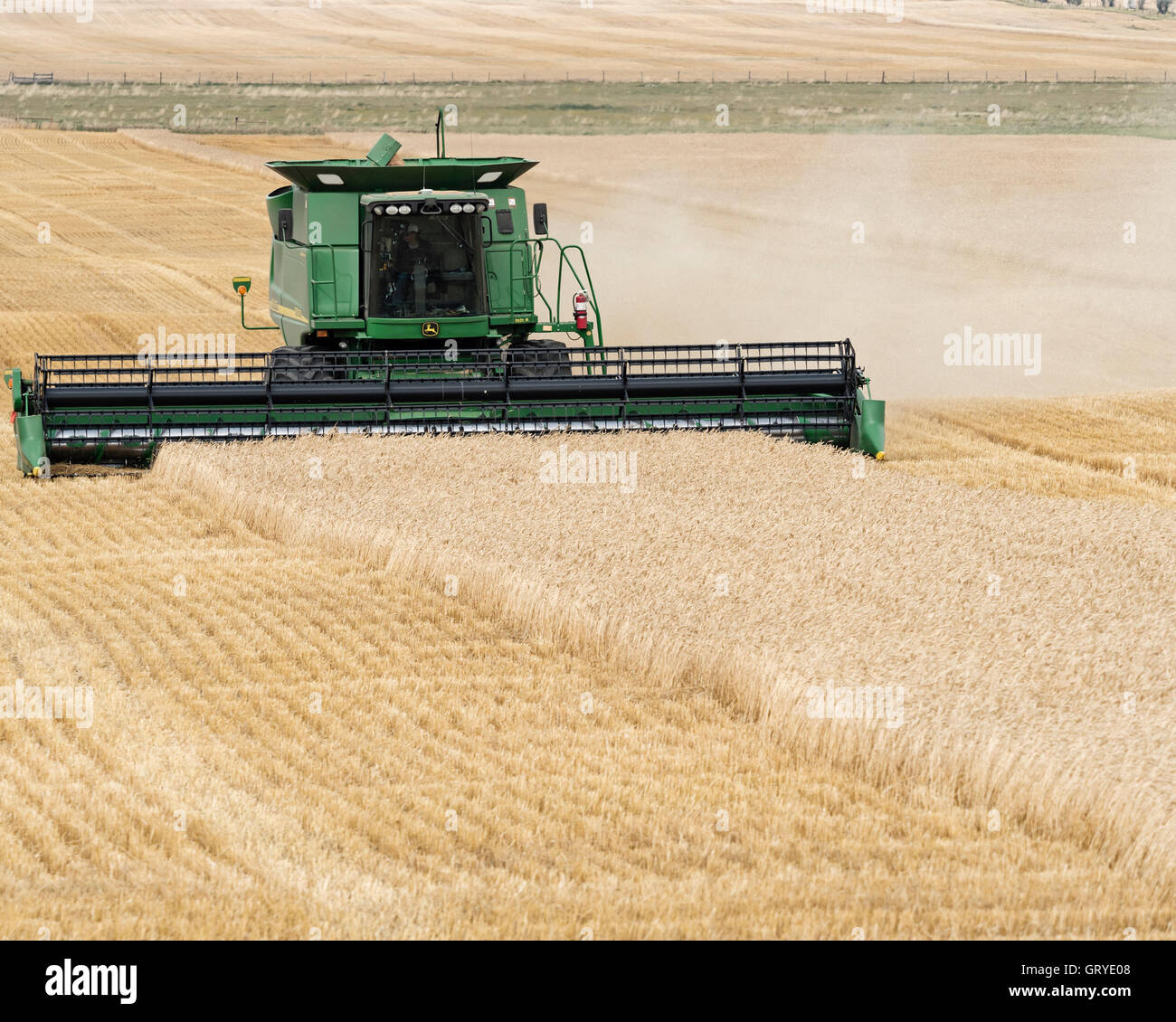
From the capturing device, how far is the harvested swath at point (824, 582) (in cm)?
A: 610

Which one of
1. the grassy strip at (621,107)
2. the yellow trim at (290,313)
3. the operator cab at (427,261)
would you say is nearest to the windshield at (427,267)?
the operator cab at (427,261)

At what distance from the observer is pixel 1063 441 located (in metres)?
14.6

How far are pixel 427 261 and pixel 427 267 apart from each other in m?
0.05

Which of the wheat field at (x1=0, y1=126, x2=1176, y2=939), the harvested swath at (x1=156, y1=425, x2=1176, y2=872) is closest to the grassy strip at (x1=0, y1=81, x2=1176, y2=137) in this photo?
the wheat field at (x1=0, y1=126, x2=1176, y2=939)

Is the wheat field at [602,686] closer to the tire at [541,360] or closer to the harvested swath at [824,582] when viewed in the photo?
the harvested swath at [824,582]

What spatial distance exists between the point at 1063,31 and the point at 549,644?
8572 centimetres

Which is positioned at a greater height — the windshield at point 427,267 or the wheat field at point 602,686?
the windshield at point 427,267

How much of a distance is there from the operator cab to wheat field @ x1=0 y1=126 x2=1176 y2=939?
5.52ft

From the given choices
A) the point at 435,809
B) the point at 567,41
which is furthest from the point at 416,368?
the point at 567,41

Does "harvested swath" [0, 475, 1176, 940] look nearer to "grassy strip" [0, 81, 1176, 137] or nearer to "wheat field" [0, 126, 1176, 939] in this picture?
"wheat field" [0, 126, 1176, 939]

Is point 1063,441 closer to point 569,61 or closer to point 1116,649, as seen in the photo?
point 1116,649

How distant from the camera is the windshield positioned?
45.5ft

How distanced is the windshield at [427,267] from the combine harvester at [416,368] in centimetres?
1

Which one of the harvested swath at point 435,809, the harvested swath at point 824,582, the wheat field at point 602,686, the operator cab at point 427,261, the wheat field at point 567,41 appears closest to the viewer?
the harvested swath at point 435,809
